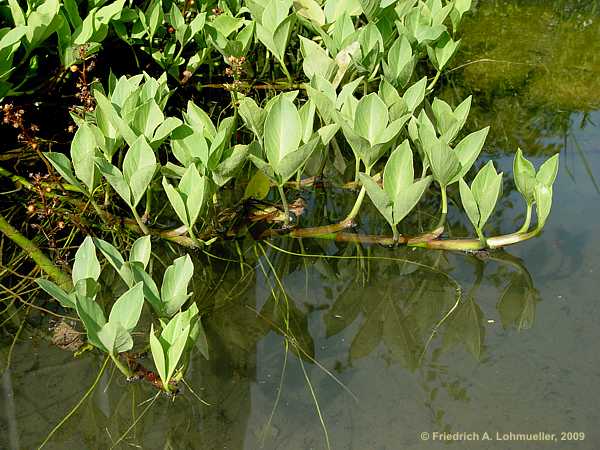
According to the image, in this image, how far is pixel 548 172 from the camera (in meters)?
1.35

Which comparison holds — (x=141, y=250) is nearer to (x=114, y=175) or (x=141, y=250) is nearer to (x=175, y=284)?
(x=175, y=284)

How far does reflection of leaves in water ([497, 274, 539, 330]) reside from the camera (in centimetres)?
128

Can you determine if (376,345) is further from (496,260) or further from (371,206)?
(371,206)

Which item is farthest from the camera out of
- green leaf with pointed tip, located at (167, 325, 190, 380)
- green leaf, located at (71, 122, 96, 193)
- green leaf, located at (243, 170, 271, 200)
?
green leaf, located at (243, 170, 271, 200)

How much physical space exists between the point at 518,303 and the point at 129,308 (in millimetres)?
668

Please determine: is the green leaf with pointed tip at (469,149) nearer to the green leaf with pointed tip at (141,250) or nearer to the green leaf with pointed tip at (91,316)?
the green leaf with pointed tip at (141,250)

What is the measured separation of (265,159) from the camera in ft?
4.91

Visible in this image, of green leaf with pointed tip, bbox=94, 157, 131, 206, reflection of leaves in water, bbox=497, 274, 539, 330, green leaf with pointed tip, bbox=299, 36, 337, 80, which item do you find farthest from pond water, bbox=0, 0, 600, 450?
green leaf with pointed tip, bbox=299, 36, 337, 80

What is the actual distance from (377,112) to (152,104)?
0.42 metres

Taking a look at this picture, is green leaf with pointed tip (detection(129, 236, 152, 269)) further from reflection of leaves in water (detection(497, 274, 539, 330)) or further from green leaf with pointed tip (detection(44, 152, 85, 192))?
reflection of leaves in water (detection(497, 274, 539, 330))

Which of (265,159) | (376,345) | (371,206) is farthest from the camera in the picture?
(371,206)

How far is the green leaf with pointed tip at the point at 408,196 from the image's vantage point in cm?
132

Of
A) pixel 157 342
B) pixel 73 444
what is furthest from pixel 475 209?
pixel 73 444

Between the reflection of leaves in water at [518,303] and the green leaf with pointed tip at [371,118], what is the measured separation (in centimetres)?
37
